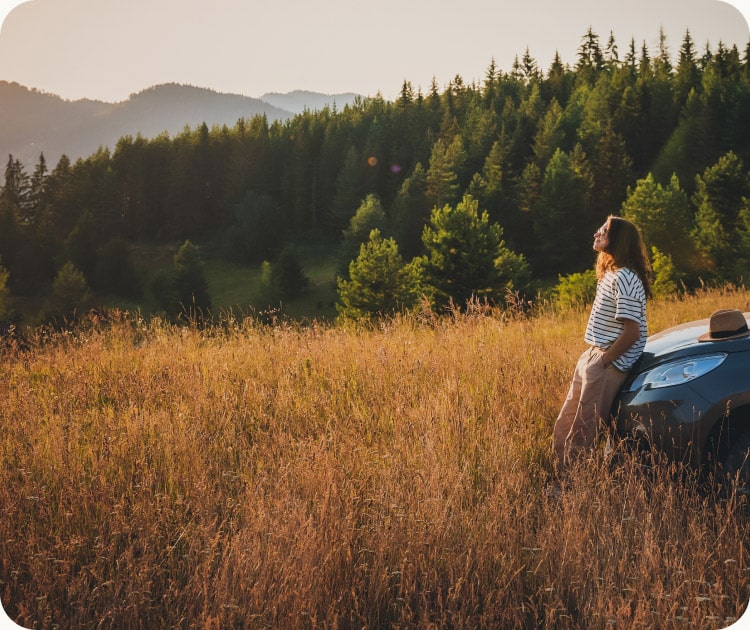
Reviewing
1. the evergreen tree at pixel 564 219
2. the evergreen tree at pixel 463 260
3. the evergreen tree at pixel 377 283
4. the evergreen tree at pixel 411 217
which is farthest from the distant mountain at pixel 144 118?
the evergreen tree at pixel 463 260

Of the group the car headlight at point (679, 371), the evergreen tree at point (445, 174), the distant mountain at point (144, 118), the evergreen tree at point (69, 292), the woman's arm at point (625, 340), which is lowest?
the evergreen tree at point (69, 292)

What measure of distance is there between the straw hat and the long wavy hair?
0.56 meters

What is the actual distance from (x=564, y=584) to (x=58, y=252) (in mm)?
82995

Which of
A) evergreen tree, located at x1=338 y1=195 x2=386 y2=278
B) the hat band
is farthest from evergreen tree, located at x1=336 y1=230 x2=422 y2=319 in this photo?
the hat band

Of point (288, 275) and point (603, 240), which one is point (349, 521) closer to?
point (603, 240)

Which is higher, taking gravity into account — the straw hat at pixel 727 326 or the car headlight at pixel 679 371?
the straw hat at pixel 727 326

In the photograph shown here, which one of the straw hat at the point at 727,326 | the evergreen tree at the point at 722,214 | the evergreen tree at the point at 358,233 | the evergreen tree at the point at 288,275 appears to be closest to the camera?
the straw hat at the point at 727,326

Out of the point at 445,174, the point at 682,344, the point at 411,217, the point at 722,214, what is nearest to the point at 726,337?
the point at 682,344

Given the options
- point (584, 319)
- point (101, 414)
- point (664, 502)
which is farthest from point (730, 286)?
point (101, 414)

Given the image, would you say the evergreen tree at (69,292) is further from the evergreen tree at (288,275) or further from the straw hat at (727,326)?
the straw hat at (727,326)

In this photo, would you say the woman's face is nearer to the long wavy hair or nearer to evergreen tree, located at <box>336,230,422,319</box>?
the long wavy hair

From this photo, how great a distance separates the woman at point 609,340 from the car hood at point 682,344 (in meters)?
Answer: 0.12

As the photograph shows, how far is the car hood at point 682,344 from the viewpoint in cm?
364

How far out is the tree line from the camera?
47.5 meters
